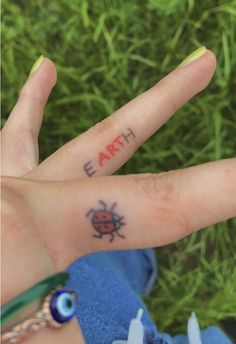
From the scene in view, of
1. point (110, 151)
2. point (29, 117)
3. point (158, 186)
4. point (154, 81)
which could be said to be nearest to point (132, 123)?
point (110, 151)

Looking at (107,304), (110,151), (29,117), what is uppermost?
(29,117)

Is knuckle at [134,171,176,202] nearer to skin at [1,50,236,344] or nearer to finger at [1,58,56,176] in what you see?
skin at [1,50,236,344]

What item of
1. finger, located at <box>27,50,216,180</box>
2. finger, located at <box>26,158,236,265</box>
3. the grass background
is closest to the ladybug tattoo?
finger, located at <box>26,158,236,265</box>

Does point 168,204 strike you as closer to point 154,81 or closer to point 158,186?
point 158,186

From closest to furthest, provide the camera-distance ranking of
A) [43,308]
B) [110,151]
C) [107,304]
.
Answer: [43,308], [110,151], [107,304]

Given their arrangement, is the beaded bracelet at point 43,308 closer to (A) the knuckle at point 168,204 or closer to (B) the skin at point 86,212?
(B) the skin at point 86,212

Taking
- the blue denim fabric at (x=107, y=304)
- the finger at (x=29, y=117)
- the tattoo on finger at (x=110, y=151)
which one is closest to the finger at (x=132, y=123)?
the tattoo on finger at (x=110, y=151)
